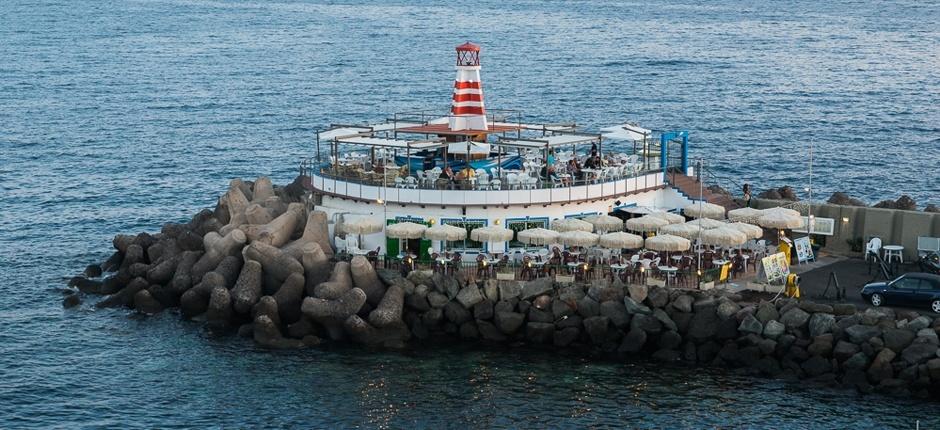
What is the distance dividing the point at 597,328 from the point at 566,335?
50.5 inches

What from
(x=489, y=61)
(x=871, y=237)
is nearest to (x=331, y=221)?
(x=871, y=237)

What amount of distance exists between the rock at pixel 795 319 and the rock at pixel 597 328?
21.9 feet

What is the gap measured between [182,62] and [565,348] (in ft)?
403

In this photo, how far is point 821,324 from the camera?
57000 millimetres

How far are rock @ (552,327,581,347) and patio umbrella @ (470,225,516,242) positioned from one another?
5904mm

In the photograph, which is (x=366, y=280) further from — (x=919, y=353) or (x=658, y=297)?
(x=919, y=353)

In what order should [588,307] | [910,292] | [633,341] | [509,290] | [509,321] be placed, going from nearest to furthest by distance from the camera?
1. [910,292]
2. [633,341]
3. [588,307]
4. [509,321]
5. [509,290]

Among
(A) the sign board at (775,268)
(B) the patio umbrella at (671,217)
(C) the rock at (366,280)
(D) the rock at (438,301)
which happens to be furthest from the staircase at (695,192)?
(C) the rock at (366,280)

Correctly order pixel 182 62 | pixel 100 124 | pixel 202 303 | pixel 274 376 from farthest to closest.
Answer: pixel 182 62 → pixel 100 124 → pixel 202 303 → pixel 274 376

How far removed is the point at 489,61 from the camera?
177375 mm

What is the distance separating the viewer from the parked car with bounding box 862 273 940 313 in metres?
58.9

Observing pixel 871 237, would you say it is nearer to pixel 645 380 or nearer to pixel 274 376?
pixel 645 380

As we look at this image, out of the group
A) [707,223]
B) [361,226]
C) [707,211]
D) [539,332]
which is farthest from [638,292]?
[361,226]

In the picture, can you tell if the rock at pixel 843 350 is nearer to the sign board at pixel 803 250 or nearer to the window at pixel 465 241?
the sign board at pixel 803 250
